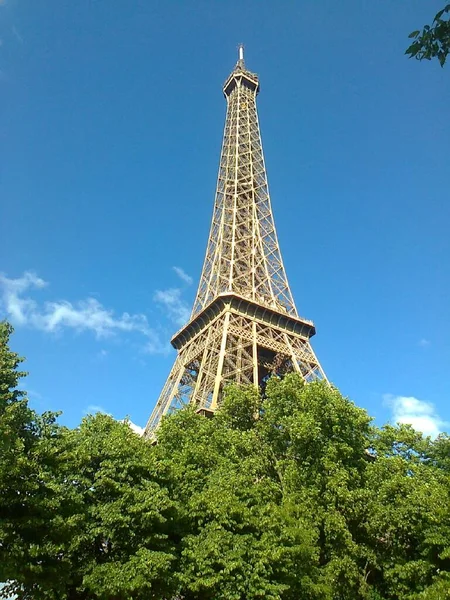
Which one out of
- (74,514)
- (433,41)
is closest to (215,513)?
(74,514)

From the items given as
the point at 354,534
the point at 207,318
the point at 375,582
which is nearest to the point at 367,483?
the point at 354,534

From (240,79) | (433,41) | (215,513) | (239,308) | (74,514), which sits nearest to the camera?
(433,41)

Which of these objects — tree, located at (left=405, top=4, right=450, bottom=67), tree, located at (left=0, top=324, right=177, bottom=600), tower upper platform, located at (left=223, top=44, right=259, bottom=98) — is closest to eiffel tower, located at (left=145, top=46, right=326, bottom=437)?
tower upper platform, located at (left=223, top=44, right=259, bottom=98)

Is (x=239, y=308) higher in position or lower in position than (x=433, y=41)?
higher

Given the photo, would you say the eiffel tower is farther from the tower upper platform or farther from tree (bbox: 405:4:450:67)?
tree (bbox: 405:4:450:67)

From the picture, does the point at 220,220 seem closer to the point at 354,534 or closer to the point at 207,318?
the point at 207,318

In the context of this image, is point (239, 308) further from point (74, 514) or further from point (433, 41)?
point (433, 41)

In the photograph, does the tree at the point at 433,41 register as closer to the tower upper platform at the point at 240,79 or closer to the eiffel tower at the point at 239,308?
the eiffel tower at the point at 239,308
